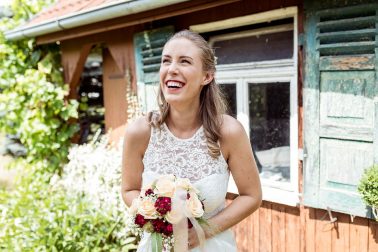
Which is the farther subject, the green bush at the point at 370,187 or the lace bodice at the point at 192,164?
the green bush at the point at 370,187

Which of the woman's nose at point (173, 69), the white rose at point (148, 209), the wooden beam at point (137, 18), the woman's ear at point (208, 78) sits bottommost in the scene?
the white rose at point (148, 209)

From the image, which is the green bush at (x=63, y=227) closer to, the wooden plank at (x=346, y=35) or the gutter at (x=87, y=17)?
the gutter at (x=87, y=17)

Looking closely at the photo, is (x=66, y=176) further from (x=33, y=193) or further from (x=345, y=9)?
(x=345, y=9)

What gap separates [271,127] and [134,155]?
7.83ft

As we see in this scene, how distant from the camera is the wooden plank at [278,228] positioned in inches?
144

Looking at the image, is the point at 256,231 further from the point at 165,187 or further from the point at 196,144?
the point at 165,187

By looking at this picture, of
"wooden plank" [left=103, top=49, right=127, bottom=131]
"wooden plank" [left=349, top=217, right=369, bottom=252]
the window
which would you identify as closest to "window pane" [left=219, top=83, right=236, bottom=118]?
the window

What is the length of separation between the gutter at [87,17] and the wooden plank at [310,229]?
6.55 feet

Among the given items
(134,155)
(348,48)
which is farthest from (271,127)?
(134,155)

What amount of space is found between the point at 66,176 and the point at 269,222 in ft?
10.00

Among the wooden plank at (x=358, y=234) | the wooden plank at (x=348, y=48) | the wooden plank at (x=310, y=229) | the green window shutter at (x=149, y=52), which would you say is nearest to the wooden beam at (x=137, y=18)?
the green window shutter at (x=149, y=52)

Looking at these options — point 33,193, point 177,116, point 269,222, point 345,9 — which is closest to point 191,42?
point 177,116

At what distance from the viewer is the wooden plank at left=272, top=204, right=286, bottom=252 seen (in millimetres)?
3647

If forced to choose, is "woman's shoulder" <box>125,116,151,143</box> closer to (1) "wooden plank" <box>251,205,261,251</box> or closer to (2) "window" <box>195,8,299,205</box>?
(2) "window" <box>195,8,299,205</box>
